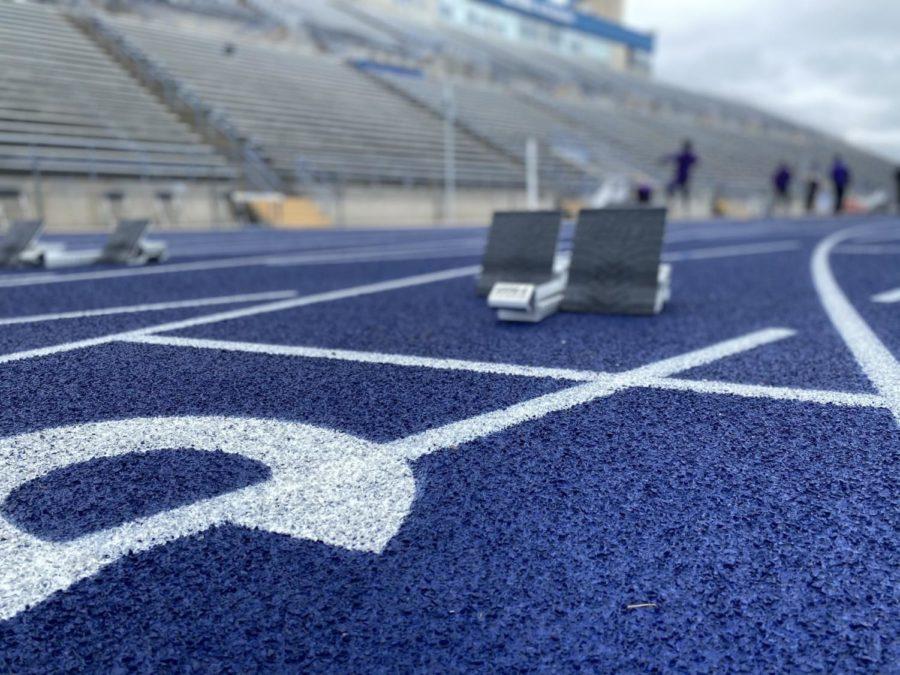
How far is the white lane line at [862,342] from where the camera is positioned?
2.32m

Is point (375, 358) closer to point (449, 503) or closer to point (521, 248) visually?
point (449, 503)

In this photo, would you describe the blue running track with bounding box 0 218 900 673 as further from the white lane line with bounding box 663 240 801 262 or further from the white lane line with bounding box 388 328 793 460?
the white lane line with bounding box 663 240 801 262

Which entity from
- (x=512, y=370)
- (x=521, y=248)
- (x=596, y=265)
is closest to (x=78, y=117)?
(x=521, y=248)

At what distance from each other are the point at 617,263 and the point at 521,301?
2.58 feet

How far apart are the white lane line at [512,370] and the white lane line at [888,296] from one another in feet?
8.11

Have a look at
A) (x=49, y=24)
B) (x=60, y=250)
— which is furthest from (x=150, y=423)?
(x=49, y=24)

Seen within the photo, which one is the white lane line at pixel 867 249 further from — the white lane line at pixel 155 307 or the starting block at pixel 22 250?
the starting block at pixel 22 250

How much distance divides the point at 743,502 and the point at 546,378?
41.3 inches

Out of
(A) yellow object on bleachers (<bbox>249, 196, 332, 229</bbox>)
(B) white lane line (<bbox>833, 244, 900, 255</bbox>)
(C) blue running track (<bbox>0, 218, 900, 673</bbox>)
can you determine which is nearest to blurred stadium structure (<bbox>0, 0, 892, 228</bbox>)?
(A) yellow object on bleachers (<bbox>249, 196, 332, 229</bbox>)

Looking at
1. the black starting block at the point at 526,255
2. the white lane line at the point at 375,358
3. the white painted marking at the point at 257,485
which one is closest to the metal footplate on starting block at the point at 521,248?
the black starting block at the point at 526,255

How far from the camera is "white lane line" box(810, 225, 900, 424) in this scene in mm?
2317

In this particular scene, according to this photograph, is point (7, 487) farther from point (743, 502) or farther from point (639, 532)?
point (743, 502)

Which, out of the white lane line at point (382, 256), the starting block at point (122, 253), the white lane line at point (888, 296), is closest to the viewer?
the white lane line at point (888, 296)

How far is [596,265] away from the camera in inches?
155
